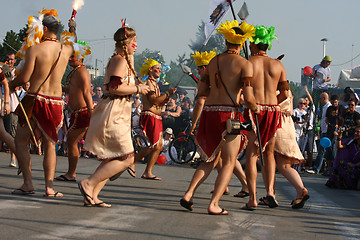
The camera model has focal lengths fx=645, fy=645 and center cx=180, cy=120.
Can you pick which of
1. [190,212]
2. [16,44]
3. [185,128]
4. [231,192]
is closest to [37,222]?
[190,212]

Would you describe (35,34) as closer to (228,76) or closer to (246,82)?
(228,76)

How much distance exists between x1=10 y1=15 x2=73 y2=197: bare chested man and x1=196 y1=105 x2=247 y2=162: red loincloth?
5.75 feet

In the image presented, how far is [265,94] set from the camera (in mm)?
7609

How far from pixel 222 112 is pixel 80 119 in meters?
3.23

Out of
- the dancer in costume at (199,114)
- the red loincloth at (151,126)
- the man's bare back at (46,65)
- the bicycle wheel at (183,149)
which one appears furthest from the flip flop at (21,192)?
the bicycle wheel at (183,149)

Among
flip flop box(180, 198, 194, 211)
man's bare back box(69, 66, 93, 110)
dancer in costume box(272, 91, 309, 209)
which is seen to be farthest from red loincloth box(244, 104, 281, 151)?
man's bare back box(69, 66, 93, 110)

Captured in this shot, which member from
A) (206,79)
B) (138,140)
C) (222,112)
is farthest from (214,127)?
(138,140)

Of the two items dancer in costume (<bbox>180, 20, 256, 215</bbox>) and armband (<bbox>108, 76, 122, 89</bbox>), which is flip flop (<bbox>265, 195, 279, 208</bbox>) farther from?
armband (<bbox>108, 76, 122, 89</bbox>)

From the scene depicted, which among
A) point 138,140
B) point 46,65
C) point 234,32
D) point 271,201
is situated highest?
point 234,32

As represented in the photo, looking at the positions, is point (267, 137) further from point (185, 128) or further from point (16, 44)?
point (16, 44)

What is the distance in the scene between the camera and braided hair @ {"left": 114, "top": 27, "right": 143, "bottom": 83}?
22.6 ft

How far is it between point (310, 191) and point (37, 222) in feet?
20.9

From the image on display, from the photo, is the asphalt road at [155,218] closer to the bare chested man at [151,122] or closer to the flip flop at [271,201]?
the flip flop at [271,201]

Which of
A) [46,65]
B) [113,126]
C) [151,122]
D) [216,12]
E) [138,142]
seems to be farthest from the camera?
[138,142]
